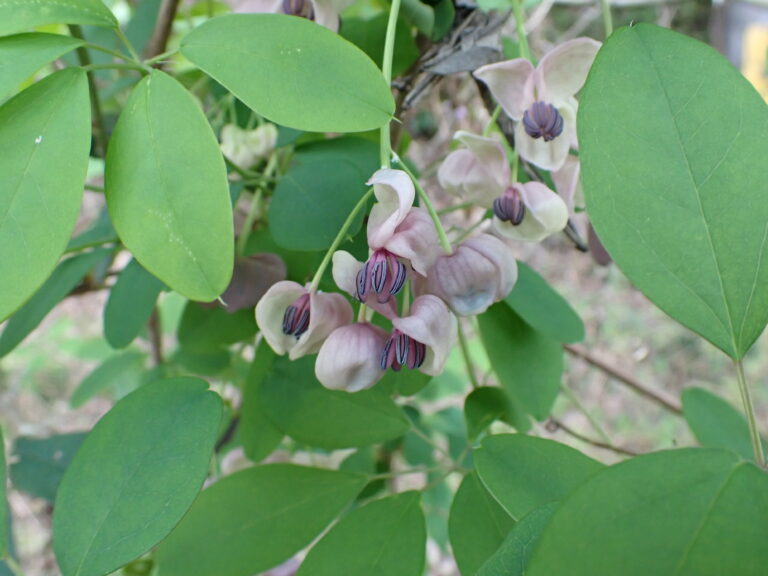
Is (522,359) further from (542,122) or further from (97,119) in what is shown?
(97,119)

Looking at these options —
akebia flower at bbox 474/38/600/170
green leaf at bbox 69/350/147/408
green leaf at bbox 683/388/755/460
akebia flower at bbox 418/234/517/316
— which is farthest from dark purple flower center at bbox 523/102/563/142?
green leaf at bbox 69/350/147/408

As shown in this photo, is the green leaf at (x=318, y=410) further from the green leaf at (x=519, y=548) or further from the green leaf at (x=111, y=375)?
→ the green leaf at (x=111, y=375)

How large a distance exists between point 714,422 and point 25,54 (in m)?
0.96

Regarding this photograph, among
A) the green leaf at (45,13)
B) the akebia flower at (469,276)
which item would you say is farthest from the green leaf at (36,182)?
the akebia flower at (469,276)

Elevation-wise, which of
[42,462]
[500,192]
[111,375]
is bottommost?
[111,375]

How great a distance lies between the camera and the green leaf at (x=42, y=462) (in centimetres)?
104

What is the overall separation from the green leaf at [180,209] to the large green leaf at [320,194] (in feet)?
0.58

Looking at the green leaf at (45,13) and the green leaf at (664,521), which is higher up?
the green leaf at (45,13)

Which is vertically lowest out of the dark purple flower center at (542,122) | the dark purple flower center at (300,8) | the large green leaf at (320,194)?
the large green leaf at (320,194)

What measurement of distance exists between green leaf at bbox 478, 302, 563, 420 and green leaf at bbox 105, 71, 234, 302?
413 mm

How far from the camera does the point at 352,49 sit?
20.3 inches

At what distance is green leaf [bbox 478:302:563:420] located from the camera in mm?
824

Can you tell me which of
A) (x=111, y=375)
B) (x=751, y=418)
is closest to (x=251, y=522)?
(x=751, y=418)

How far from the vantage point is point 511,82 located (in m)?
0.68
